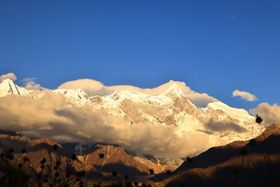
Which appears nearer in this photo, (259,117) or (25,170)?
(259,117)

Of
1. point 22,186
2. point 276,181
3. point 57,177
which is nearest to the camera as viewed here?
point 276,181

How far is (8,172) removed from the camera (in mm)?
20844

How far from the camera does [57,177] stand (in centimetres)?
2289

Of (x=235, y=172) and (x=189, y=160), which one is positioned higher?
(x=189, y=160)

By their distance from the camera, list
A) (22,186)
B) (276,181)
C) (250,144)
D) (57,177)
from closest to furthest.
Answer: (276,181), (22,186), (250,144), (57,177)

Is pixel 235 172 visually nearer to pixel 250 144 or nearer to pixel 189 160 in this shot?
pixel 250 144

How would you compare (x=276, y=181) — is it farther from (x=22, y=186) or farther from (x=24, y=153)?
(x=24, y=153)

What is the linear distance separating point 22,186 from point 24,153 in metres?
2.90

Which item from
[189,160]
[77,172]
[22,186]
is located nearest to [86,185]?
[77,172]

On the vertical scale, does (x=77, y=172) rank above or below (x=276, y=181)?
above

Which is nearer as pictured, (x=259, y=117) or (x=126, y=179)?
(x=259, y=117)

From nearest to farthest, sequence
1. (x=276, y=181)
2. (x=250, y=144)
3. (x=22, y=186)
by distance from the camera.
Answer: (x=276, y=181) → (x=22, y=186) → (x=250, y=144)

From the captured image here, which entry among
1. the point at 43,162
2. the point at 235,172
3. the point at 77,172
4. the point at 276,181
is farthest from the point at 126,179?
the point at 276,181

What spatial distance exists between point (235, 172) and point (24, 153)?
8.49 metres
